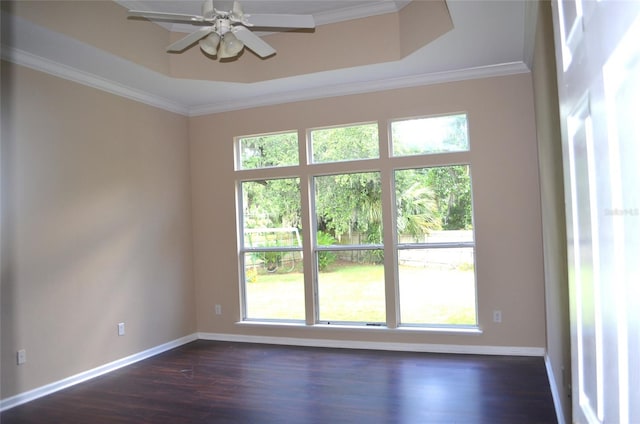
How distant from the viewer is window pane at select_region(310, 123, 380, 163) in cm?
490

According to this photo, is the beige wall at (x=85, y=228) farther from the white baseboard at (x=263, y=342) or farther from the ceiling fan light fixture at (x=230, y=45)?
the ceiling fan light fixture at (x=230, y=45)

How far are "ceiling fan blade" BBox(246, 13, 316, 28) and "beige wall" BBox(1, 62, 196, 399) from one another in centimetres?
228

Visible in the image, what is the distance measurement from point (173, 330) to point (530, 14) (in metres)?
4.78

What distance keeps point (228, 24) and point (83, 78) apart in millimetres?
2176

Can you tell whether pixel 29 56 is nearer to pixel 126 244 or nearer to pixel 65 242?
pixel 65 242

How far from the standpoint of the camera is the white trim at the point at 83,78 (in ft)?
11.8

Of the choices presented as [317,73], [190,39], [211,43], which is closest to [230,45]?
[211,43]

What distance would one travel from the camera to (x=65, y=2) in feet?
11.1

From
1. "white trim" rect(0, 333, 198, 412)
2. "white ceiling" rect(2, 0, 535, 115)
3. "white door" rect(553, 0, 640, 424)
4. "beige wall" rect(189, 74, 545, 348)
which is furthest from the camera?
"beige wall" rect(189, 74, 545, 348)

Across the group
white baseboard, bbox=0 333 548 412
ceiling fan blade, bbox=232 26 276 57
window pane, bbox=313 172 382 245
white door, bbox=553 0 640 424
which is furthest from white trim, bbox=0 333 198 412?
white door, bbox=553 0 640 424

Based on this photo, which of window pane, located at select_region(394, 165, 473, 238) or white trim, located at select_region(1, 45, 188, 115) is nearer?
white trim, located at select_region(1, 45, 188, 115)

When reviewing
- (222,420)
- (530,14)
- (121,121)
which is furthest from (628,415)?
(121,121)

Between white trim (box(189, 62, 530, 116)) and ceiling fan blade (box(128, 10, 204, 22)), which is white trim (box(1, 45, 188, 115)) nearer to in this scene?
white trim (box(189, 62, 530, 116))

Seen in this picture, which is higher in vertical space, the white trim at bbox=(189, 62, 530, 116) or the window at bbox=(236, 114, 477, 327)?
the white trim at bbox=(189, 62, 530, 116)
